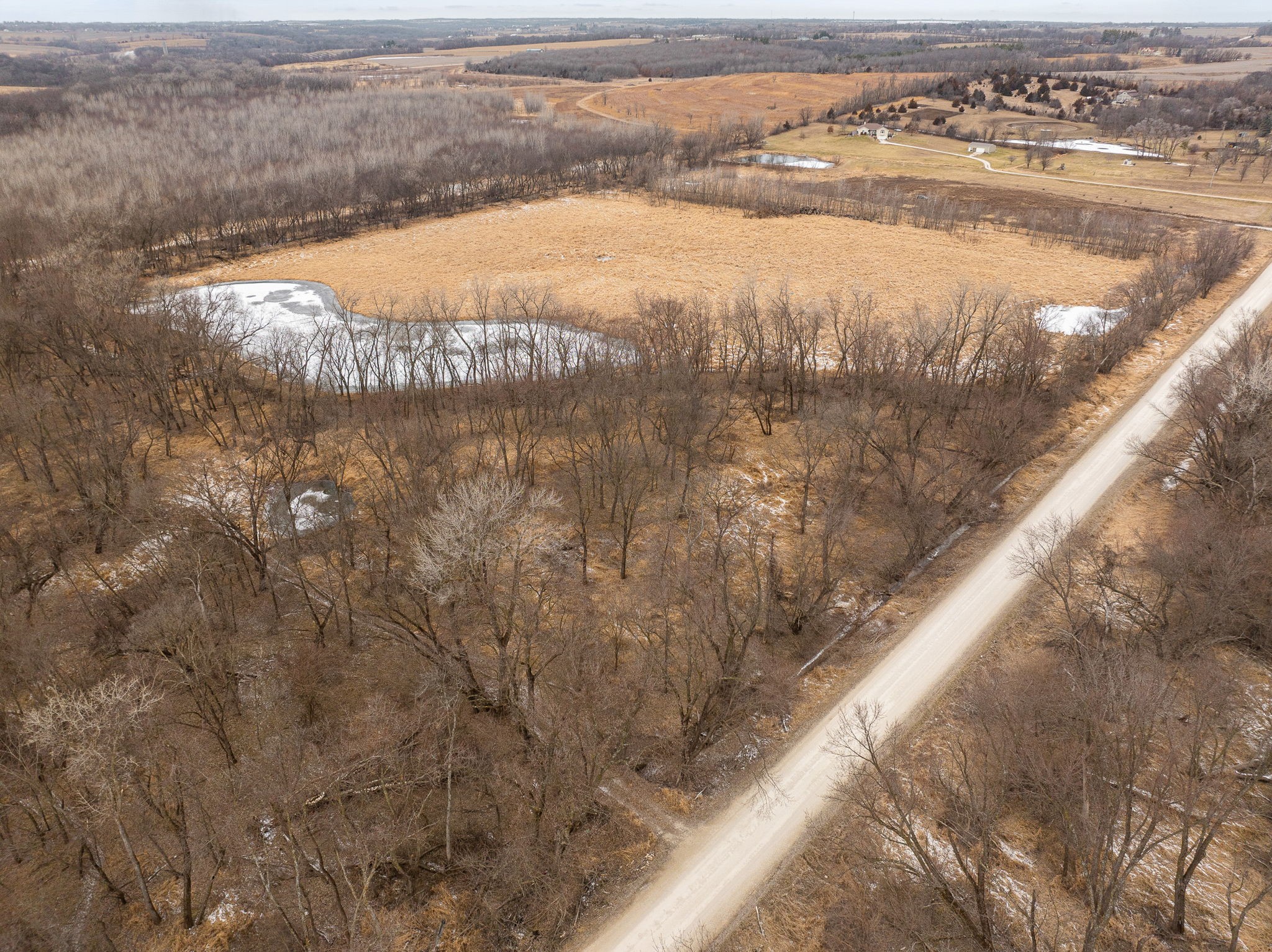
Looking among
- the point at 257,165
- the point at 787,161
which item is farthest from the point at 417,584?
the point at 787,161

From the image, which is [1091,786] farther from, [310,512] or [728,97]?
[728,97]

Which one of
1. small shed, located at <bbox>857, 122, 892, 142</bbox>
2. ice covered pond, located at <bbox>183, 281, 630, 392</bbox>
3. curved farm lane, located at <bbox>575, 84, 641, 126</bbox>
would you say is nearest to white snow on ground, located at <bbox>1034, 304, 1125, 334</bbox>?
ice covered pond, located at <bbox>183, 281, 630, 392</bbox>

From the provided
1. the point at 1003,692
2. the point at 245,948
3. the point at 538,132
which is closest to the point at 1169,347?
the point at 1003,692

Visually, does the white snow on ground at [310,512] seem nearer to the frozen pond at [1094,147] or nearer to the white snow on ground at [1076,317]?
the white snow on ground at [1076,317]

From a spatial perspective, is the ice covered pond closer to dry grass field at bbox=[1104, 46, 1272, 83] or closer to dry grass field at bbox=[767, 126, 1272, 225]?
dry grass field at bbox=[767, 126, 1272, 225]

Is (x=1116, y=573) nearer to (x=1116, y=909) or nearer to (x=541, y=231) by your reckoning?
(x=1116, y=909)

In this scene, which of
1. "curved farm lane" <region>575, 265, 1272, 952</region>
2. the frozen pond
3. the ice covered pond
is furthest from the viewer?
the frozen pond

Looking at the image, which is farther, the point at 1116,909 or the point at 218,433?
the point at 218,433
